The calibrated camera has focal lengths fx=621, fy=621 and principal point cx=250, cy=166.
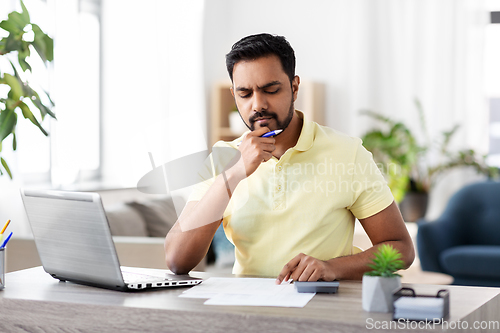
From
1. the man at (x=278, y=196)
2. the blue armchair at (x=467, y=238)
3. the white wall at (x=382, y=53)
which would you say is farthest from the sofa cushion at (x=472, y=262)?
the man at (x=278, y=196)

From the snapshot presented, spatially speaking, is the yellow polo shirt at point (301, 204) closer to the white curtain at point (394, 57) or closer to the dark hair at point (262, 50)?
the dark hair at point (262, 50)

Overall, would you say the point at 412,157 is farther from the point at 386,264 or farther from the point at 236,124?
the point at 386,264

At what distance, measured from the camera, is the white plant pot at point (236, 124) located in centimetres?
514

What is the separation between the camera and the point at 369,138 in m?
4.79

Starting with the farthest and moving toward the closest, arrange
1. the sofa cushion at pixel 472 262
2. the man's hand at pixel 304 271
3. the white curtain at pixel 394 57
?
the white curtain at pixel 394 57 < the sofa cushion at pixel 472 262 < the man's hand at pixel 304 271

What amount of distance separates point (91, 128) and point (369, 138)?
2080 mm

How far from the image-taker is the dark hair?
1.61 meters

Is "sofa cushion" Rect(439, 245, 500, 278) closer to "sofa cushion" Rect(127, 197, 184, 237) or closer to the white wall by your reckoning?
the white wall

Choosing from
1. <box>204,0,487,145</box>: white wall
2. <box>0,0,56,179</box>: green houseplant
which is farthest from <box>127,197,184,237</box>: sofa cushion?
<box>204,0,487,145</box>: white wall

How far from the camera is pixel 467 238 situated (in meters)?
4.38

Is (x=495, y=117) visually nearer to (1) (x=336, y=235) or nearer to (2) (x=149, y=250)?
(2) (x=149, y=250)

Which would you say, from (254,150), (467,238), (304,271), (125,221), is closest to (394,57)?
(467,238)

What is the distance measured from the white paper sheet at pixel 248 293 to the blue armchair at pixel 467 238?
9.21 ft

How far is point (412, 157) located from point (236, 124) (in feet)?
4.82
